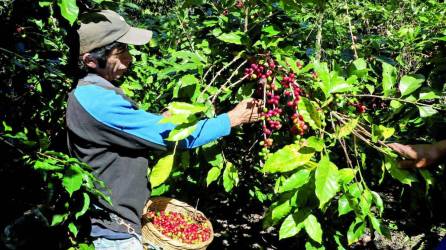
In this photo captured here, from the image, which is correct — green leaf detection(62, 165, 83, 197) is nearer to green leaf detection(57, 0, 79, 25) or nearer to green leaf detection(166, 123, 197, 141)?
green leaf detection(166, 123, 197, 141)

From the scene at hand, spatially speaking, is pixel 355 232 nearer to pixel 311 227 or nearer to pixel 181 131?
pixel 311 227

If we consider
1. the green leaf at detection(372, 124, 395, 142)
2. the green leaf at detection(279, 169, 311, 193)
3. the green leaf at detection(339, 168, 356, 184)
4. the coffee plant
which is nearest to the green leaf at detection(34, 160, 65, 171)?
the coffee plant

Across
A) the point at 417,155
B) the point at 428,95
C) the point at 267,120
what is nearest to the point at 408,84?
the point at 428,95

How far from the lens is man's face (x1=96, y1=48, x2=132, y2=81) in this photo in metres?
2.05

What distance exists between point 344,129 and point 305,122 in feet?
0.84

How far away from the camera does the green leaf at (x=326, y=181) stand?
143cm

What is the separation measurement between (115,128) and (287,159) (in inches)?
30.5

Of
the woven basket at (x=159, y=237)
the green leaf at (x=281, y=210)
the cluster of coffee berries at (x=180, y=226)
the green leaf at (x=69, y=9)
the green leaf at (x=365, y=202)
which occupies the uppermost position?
the green leaf at (x=69, y=9)

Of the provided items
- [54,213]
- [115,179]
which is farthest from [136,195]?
[54,213]

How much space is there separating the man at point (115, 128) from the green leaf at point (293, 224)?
481mm

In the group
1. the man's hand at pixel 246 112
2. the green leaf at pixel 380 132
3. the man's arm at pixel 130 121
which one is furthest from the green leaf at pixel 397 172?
the man's arm at pixel 130 121

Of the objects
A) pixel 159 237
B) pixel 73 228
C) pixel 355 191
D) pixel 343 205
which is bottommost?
pixel 159 237

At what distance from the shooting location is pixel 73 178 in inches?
55.5

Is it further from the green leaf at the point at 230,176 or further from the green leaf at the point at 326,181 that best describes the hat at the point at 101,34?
the green leaf at the point at 326,181
